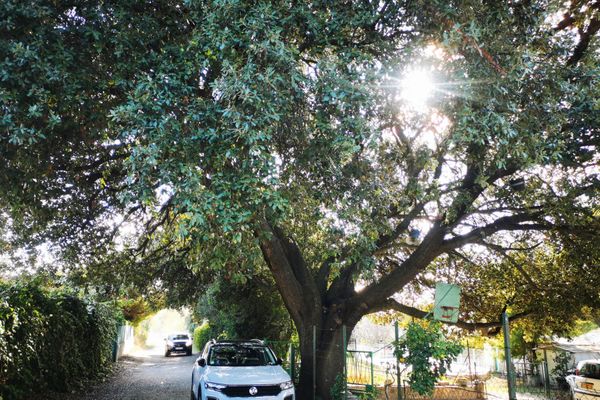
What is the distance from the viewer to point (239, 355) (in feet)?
36.1

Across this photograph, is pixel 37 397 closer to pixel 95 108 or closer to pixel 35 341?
pixel 35 341

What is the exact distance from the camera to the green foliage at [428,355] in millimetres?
7855

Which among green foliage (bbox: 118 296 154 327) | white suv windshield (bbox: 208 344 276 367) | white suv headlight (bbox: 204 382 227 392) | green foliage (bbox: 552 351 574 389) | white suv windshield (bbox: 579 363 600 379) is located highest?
green foliage (bbox: 118 296 154 327)

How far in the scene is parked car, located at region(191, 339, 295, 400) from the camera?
9133 mm

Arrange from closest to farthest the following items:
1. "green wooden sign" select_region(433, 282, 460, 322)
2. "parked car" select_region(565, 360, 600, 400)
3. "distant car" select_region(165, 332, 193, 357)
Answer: "green wooden sign" select_region(433, 282, 460, 322)
"parked car" select_region(565, 360, 600, 400)
"distant car" select_region(165, 332, 193, 357)

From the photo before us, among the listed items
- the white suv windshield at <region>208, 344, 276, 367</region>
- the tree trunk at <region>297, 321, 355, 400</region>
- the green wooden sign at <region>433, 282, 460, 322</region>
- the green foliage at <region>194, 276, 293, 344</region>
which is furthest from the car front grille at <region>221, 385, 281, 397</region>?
the green foliage at <region>194, 276, 293, 344</region>

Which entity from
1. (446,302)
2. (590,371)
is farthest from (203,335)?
(446,302)

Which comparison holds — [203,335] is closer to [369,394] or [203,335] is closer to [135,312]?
[135,312]

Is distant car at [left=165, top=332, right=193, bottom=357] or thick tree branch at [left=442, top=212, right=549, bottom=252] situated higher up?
thick tree branch at [left=442, top=212, right=549, bottom=252]

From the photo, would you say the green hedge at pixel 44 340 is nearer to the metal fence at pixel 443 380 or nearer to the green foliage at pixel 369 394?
the metal fence at pixel 443 380

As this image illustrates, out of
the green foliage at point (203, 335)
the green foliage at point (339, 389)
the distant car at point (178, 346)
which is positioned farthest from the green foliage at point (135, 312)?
the green foliage at point (339, 389)

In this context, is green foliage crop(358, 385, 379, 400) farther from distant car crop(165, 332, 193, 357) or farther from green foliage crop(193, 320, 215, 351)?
distant car crop(165, 332, 193, 357)

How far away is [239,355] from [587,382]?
408 inches

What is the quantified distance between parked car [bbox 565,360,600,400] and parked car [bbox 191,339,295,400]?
9.36m
